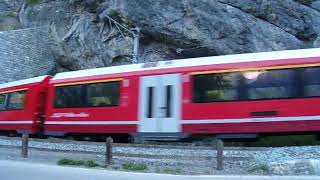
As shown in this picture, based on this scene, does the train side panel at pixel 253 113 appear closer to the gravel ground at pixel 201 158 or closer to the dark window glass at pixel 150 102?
the dark window glass at pixel 150 102

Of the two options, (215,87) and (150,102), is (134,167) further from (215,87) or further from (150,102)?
(150,102)

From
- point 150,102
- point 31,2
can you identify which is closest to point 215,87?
point 150,102

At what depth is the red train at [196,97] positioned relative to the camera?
577 inches

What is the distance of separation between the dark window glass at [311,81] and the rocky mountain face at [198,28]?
14066mm

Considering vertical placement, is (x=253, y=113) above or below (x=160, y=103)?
below

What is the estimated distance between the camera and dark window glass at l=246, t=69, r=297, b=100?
14727 millimetres

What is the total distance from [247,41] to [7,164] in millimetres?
19991

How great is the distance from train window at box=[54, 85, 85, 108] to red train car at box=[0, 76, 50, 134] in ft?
4.06

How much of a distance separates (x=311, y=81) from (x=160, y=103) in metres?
5.14

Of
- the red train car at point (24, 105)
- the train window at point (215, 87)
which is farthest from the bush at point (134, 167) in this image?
the red train car at point (24, 105)

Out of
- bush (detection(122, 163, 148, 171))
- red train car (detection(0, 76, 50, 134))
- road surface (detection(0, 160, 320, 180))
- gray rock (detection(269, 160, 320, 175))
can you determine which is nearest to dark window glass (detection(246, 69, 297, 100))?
gray rock (detection(269, 160, 320, 175))

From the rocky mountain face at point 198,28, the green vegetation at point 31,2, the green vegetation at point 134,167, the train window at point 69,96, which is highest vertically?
the green vegetation at point 31,2

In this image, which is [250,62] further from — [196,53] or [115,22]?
[115,22]

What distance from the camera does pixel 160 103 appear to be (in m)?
16.7
